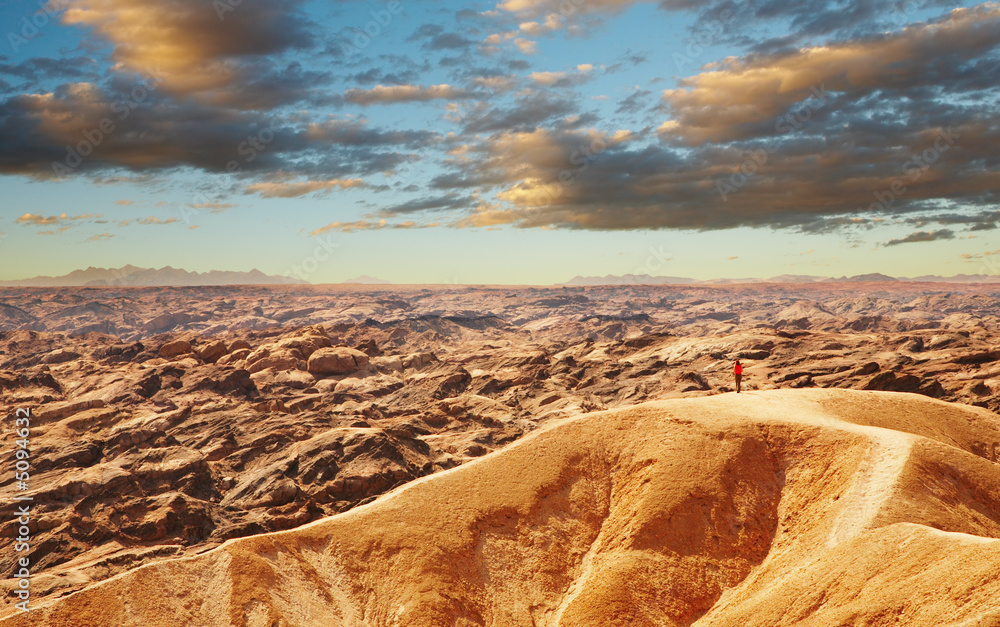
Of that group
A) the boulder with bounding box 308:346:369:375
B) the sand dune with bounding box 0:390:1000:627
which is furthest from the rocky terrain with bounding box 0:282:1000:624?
the sand dune with bounding box 0:390:1000:627

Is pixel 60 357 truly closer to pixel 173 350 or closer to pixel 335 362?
pixel 173 350

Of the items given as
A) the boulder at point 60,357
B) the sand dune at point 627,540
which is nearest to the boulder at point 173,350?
the boulder at point 60,357

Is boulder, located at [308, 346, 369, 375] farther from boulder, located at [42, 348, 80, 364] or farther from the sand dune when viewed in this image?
the sand dune

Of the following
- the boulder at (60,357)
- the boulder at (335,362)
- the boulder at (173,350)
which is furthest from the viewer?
the boulder at (60,357)

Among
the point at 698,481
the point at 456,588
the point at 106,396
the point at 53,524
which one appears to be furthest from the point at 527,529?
the point at 106,396

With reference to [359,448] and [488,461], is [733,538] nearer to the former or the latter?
[488,461]

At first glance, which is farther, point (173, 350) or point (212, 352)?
point (173, 350)

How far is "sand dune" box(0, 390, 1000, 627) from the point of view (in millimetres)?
25891

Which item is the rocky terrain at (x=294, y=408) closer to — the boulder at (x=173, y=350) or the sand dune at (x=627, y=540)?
the boulder at (x=173, y=350)

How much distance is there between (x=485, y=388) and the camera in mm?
106250

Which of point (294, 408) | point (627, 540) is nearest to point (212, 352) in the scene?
Result: point (294, 408)

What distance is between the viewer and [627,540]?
30781 mm

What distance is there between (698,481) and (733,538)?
301 centimetres

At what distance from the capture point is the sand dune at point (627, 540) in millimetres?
25891
